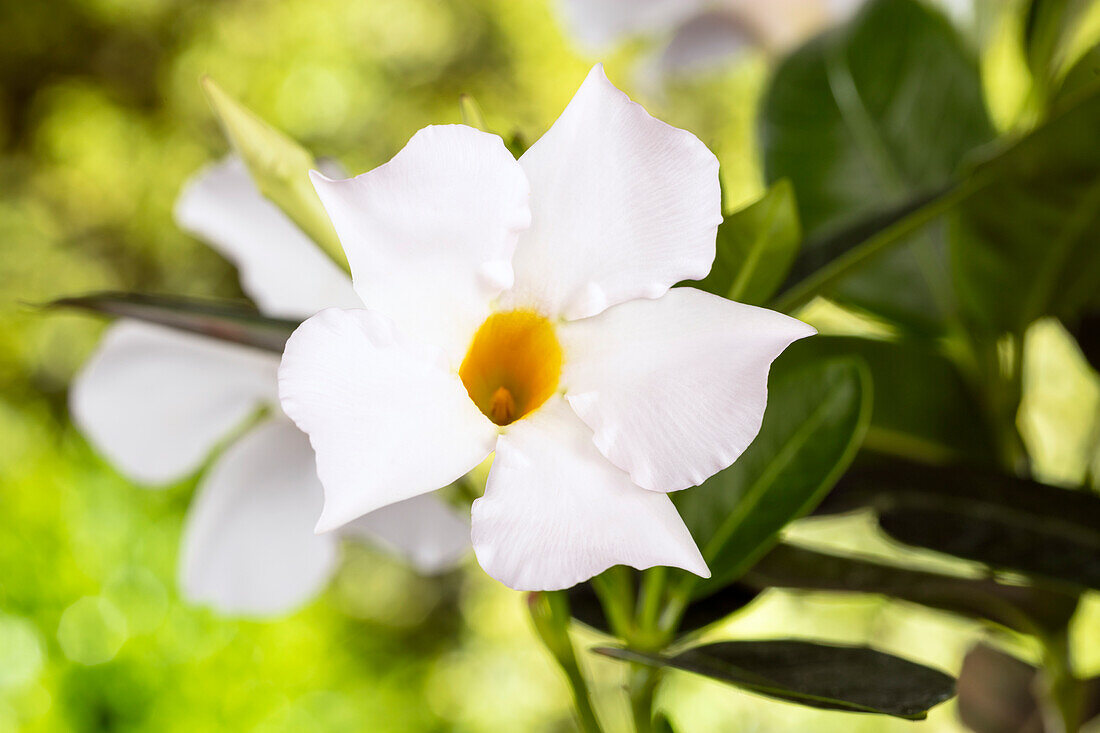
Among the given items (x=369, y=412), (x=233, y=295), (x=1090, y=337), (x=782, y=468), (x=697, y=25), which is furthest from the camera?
(x=233, y=295)

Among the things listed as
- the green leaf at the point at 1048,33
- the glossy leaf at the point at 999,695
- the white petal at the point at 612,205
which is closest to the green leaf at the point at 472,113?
the white petal at the point at 612,205

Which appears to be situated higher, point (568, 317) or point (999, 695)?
point (568, 317)

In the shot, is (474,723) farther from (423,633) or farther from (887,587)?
(887,587)

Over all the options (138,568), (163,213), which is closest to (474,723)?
(138,568)

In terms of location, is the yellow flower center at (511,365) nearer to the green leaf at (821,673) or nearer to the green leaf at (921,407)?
the green leaf at (821,673)

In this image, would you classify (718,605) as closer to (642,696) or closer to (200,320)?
(642,696)

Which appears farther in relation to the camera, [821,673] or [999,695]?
[999,695]

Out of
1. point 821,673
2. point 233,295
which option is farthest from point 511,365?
point 233,295

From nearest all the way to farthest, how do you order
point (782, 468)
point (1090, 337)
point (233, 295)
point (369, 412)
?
point (369, 412)
point (782, 468)
point (1090, 337)
point (233, 295)
